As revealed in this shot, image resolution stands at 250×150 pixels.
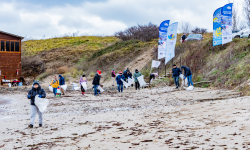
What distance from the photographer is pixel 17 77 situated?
36219 millimetres

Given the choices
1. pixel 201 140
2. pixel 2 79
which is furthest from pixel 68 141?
pixel 2 79

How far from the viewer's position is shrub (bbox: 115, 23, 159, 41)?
52.3 metres

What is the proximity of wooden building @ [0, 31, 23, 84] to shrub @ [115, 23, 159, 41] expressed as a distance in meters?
23.9

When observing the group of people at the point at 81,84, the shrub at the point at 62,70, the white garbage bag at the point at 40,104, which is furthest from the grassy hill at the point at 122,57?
the white garbage bag at the point at 40,104

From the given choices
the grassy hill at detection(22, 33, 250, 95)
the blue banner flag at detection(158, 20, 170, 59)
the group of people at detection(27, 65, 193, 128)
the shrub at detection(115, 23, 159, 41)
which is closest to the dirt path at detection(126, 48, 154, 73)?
the grassy hill at detection(22, 33, 250, 95)

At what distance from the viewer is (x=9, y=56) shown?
3597 cm

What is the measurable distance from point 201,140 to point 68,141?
3.02 m

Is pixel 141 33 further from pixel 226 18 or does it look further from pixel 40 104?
pixel 40 104

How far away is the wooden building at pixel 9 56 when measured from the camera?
35344 mm

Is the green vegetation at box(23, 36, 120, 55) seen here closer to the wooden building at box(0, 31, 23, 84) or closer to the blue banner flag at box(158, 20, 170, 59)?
the wooden building at box(0, 31, 23, 84)

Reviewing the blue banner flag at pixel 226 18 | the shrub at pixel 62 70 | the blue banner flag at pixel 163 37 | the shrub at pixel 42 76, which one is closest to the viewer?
the blue banner flag at pixel 226 18

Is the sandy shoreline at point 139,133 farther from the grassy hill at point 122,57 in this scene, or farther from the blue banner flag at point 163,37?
the blue banner flag at point 163,37

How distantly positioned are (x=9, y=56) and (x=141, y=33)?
2578 cm

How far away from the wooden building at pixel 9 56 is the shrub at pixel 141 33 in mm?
23883
